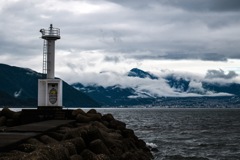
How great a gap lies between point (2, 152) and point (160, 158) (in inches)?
588

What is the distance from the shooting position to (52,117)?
27.4 metres

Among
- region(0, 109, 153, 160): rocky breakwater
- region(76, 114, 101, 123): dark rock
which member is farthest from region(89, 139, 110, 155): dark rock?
region(76, 114, 101, 123): dark rock

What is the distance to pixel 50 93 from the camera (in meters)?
28.1

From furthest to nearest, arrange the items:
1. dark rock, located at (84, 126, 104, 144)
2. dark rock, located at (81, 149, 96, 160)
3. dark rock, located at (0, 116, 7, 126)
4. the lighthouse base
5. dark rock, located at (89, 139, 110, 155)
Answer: the lighthouse base < dark rock, located at (0, 116, 7, 126) < dark rock, located at (84, 126, 104, 144) < dark rock, located at (89, 139, 110, 155) < dark rock, located at (81, 149, 96, 160)

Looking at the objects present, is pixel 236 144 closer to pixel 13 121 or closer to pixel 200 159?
pixel 200 159

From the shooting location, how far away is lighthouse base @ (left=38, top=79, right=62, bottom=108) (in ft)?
92.0

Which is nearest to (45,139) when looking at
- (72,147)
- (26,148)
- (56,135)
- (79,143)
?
(79,143)

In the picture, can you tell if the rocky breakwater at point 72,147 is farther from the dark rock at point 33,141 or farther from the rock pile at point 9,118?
the rock pile at point 9,118

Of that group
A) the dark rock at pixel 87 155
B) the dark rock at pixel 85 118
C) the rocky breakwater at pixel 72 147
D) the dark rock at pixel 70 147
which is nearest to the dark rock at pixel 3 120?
the dark rock at pixel 85 118

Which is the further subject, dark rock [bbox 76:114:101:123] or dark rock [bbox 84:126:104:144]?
dark rock [bbox 76:114:101:123]

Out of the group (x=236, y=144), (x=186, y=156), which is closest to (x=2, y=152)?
(x=186, y=156)

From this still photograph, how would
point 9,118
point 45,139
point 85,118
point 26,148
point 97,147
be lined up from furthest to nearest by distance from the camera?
point 9,118
point 85,118
point 45,139
point 97,147
point 26,148

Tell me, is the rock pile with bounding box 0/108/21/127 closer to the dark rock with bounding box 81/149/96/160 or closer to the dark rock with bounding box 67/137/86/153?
the dark rock with bounding box 67/137/86/153

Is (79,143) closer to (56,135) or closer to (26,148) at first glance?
(26,148)
